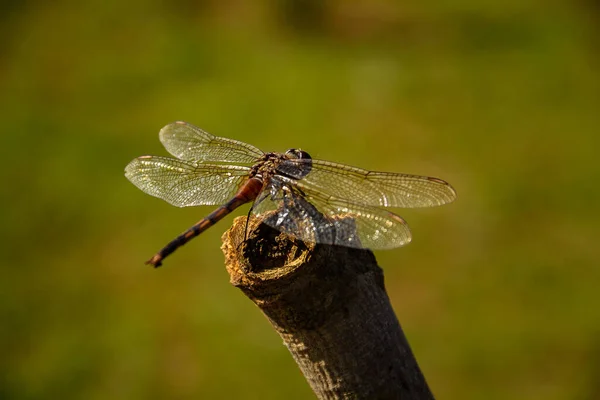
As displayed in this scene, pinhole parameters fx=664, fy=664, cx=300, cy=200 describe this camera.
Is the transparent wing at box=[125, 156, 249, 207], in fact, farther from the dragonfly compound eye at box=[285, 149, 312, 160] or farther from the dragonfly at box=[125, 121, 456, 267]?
the dragonfly compound eye at box=[285, 149, 312, 160]

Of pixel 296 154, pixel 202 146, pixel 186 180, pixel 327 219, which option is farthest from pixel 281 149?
pixel 327 219

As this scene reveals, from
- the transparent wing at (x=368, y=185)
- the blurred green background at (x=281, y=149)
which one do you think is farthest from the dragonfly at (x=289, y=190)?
the blurred green background at (x=281, y=149)

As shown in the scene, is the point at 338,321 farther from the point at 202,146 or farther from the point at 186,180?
the point at 202,146

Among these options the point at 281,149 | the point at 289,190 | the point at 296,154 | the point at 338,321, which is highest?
the point at 281,149

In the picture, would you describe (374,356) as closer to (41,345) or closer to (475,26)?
(41,345)

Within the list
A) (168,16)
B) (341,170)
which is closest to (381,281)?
(341,170)
